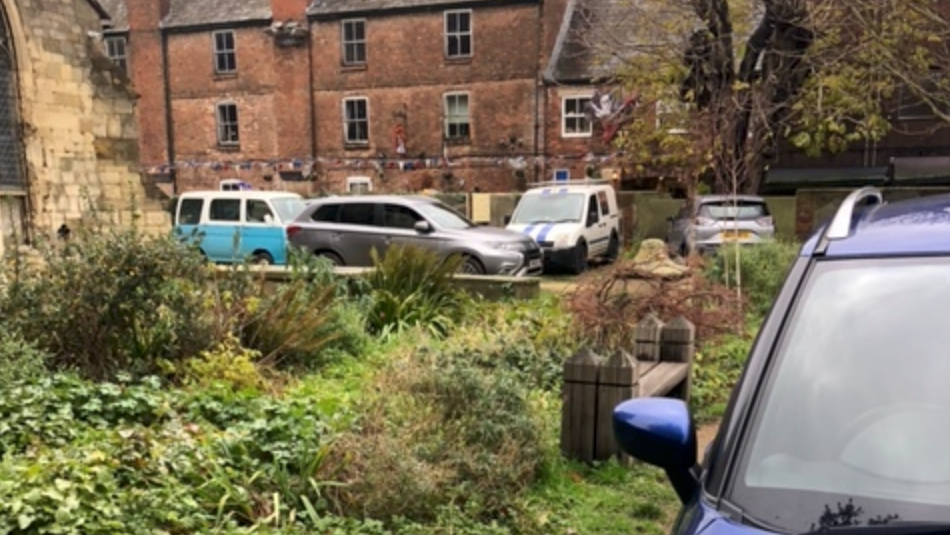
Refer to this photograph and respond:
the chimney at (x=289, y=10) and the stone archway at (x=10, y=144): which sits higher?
the chimney at (x=289, y=10)

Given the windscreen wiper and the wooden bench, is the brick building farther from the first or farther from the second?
the windscreen wiper

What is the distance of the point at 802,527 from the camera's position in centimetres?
172

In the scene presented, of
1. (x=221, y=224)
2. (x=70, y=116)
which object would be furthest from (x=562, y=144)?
(x=70, y=116)

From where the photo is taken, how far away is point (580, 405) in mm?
4449

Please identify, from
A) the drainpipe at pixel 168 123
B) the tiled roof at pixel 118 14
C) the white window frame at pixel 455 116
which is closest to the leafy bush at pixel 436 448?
the white window frame at pixel 455 116

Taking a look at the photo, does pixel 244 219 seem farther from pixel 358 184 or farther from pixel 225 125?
pixel 225 125

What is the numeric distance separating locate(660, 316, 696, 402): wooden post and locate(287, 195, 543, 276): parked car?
249 inches

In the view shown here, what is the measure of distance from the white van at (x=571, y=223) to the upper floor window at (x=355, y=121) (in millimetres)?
12679

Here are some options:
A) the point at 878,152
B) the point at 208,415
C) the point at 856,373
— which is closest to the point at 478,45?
the point at 878,152

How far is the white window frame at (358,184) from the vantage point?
27797 mm

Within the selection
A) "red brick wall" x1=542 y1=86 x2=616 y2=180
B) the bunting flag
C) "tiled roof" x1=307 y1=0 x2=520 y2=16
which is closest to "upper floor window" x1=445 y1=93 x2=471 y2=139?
the bunting flag

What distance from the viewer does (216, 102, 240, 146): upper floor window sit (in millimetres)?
29250

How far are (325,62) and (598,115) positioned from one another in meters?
10.8

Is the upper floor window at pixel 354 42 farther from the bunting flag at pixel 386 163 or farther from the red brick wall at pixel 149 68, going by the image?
the red brick wall at pixel 149 68
